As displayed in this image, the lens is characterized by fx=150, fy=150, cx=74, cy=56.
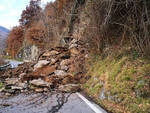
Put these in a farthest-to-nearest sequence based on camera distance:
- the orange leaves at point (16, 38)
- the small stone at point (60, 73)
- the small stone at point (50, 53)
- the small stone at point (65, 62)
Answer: the orange leaves at point (16, 38) < the small stone at point (50, 53) < the small stone at point (65, 62) < the small stone at point (60, 73)

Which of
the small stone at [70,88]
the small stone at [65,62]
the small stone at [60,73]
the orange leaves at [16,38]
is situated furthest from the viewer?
the orange leaves at [16,38]

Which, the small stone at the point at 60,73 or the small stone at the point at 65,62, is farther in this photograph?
the small stone at the point at 65,62

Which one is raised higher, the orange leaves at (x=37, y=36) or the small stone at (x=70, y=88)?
the orange leaves at (x=37, y=36)

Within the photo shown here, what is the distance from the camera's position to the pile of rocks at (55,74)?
6.64m

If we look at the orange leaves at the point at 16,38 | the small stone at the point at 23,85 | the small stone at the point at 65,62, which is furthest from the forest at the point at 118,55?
the orange leaves at the point at 16,38

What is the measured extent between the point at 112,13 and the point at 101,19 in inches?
26.7

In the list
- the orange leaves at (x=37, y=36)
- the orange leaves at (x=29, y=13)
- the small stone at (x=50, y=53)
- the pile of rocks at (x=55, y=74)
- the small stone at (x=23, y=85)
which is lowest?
the small stone at (x=23, y=85)

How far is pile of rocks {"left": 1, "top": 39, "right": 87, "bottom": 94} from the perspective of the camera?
21.8 ft

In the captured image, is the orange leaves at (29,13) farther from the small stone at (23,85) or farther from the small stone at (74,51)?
the small stone at (23,85)

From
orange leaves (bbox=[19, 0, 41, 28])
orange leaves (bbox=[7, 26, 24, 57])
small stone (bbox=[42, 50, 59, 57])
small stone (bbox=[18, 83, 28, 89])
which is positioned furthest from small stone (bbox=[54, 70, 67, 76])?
orange leaves (bbox=[7, 26, 24, 57])

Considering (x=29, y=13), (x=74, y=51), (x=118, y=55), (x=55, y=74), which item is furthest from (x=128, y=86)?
(x=29, y=13)

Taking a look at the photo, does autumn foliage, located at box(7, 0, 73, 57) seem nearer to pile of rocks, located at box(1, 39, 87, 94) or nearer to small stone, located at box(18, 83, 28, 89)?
pile of rocks, located at box(1, 39, 87, 94)

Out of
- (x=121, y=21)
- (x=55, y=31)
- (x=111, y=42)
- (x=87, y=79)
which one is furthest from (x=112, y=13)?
(x=55, y=31)

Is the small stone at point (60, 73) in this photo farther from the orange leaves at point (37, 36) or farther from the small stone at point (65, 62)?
the orange leaves at point (37, 36)
